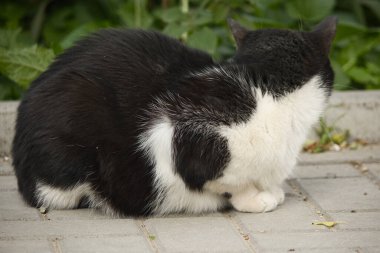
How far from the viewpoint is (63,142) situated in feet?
Answer: 11.4

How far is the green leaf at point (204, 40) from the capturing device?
15.9 feet

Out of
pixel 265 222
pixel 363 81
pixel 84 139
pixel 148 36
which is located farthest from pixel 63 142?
pixel 363 81

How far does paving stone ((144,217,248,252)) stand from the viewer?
3.19m

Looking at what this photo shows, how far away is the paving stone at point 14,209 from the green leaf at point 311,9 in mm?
2216

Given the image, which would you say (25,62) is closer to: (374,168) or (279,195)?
(279,195)

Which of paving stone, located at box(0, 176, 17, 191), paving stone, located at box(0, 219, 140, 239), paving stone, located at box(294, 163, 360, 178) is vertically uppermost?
paving stone, located at box(0, 219, 140, 239)

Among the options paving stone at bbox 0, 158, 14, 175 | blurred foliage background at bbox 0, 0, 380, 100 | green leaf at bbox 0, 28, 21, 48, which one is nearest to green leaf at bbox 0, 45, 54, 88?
blurred foliage background at bbox 0, 0, 380, 100

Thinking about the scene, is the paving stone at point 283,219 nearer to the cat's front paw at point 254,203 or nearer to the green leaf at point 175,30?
the cat's front paw at point 254,203

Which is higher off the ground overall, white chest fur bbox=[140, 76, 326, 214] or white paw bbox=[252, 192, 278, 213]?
white chest fur bbox=[140, 76, 326, 214]

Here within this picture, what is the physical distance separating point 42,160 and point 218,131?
2.65 ft

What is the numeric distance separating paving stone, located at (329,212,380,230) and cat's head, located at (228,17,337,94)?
1.97ft

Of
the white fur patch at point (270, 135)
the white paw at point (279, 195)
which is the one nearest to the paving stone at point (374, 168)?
the white paw at point (279, 195)

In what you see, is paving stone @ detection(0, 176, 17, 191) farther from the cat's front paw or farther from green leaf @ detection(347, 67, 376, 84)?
green leaf @ detection(347, 67, 376, 84)

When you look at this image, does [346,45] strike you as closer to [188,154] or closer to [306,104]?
[306,104]
